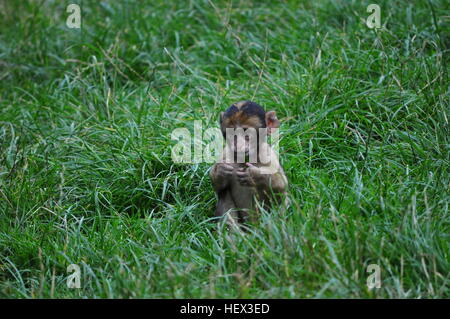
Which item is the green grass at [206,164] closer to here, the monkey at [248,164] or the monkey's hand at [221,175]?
the monkey at [248,164]

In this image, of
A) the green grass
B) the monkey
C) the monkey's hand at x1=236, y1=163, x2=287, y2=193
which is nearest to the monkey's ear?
the monkey

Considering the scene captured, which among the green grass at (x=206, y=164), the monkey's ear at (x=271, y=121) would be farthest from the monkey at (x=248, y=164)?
the green grass at (x=206, y=164)

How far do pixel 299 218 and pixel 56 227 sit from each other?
5.48 ft

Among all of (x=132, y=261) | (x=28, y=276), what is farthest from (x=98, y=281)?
(x=28, y=276)

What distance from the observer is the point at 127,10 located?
7824 millimetres

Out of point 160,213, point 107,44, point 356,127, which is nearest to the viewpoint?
point 160,213

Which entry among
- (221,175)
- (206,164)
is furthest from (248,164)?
(206,164)

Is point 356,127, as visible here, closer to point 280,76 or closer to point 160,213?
point 280,76

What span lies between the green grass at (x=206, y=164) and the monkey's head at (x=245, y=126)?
43cm

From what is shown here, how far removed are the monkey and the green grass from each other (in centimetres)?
14

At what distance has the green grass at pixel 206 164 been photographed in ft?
13.9

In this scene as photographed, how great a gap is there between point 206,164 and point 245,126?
3.42ft

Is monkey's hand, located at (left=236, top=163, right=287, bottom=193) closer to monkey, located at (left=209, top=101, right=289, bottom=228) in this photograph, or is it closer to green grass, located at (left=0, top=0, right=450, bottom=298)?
monkey, located at (left=209, top=101, right=289, bottom=228)

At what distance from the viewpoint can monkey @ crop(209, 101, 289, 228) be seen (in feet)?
14.9
